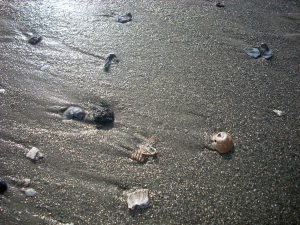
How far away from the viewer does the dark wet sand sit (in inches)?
95.3

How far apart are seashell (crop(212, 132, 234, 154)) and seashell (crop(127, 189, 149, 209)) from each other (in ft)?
2.52

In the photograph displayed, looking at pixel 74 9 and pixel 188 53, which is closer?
pixel 188 53

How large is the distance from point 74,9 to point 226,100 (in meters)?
2.56

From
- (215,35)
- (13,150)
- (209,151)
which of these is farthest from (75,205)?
(215,35)

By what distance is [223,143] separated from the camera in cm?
274

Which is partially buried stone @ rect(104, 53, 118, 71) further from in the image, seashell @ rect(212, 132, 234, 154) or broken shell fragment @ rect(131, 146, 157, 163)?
seashell @ rect(212, 132, 234, 154)

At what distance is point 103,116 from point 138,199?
92cm

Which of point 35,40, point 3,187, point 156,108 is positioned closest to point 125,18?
point 35,40

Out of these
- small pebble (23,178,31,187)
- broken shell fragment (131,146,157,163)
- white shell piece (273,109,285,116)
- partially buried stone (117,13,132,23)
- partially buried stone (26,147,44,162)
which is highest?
partially buried stone (117,13,132,23)

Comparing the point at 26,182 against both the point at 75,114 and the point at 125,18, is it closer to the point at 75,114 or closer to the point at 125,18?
the point at 75,114

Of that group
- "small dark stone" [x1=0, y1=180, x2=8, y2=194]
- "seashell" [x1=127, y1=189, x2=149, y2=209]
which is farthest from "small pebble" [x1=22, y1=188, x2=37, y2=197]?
"seashell" [x1=127, y1=189, x2=149, y2=209]

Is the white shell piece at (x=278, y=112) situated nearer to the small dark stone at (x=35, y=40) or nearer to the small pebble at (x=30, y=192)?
the small pebble at (x=30, y=192)

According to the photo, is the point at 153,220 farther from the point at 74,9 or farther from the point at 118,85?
the point at 74,9

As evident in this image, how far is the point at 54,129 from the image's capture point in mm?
2936
